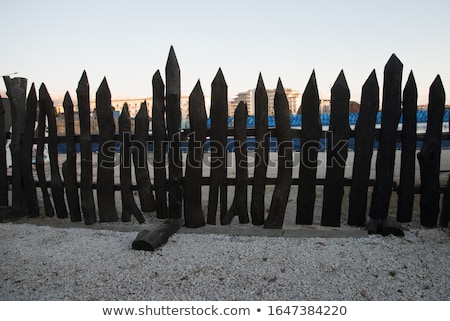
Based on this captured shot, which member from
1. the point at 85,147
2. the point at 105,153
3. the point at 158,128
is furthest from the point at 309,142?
the point at 85,147

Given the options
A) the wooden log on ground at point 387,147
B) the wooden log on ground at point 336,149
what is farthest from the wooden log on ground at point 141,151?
the wooden log on ground at point 387,147

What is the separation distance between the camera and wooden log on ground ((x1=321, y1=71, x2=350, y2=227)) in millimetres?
3887

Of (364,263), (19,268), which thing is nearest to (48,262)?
(19,268)

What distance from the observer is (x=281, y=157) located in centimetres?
404

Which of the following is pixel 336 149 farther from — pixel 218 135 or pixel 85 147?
pixel 85 147

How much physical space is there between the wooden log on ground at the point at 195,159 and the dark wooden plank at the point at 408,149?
2.17m

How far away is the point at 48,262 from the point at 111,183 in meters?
1.43

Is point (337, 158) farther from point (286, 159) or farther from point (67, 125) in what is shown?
point (67, 125)

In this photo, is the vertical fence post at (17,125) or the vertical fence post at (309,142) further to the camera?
the vertical fence post at (17,125)

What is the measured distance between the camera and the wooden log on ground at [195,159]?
4090mm

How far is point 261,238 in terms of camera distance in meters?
3.74

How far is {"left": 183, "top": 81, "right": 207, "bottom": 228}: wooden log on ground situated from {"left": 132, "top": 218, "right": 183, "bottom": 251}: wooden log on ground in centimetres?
30

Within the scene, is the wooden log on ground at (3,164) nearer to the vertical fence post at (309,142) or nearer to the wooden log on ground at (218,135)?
the wooden log on ground at (218,135)
